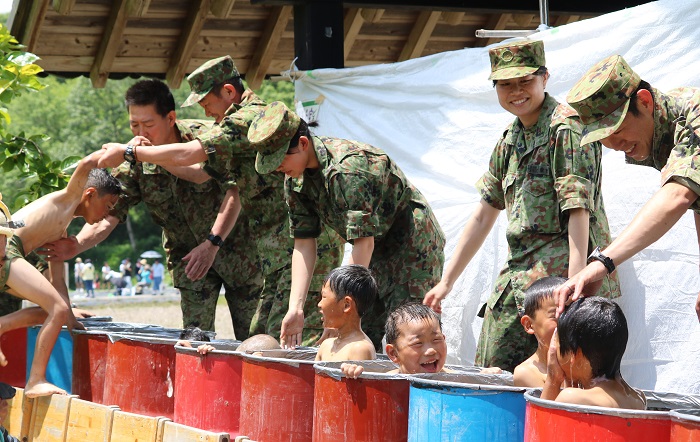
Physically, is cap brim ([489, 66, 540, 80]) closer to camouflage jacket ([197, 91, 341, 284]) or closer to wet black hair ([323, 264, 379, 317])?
wet black hair ([323, 264, 379, 317])

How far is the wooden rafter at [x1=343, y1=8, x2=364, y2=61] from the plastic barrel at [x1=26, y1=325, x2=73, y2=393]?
139 inches

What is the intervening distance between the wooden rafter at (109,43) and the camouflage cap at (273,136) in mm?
3685

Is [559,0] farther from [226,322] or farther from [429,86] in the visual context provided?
[226,322]

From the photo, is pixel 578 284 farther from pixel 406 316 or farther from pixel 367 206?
pixel 367 206

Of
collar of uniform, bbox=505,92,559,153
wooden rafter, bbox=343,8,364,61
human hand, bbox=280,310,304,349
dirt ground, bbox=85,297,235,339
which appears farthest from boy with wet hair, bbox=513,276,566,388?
dirt ground, bbox=85,297,235,339

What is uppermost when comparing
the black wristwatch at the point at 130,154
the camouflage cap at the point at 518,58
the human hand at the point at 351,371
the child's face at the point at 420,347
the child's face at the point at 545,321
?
the camouflage cap at the point at 518,58

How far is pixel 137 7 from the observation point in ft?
25.3

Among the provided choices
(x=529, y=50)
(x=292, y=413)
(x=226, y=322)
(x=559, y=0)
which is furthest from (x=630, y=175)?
(x=226, y=322)

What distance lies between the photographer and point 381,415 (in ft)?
11.7

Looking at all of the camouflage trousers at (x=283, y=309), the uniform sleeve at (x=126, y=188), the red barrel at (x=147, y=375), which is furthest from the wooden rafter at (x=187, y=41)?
the red barrel at (x=147, y=375)

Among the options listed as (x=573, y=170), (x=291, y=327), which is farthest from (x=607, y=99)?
(x=291, y=327)

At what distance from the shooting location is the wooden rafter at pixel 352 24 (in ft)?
27.5

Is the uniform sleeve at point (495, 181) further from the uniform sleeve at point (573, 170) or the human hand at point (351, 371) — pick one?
the human hand at point (351, 371)

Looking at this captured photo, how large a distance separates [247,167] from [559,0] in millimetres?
3618
